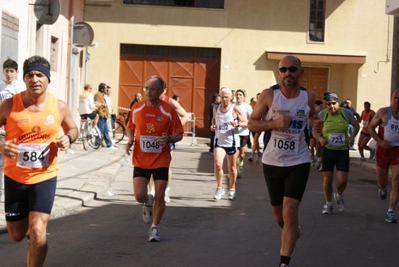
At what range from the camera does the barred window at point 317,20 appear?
3475 centimetres

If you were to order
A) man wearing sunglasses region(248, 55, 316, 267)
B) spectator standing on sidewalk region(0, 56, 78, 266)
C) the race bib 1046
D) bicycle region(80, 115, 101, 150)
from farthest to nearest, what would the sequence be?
1. bicycle region(80, 115, 101, 150)
2. the race bib 1046
3. man wearing sunglasses region(248, 55, 316, 267)
4. spectator standing on sidewalk region(0, 56, 78, 266)

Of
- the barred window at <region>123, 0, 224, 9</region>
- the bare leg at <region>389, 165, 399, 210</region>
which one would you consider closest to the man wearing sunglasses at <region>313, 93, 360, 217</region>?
the bare leg at <region>389, 165, 399, 210</region>

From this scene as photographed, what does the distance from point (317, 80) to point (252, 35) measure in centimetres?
→ 350

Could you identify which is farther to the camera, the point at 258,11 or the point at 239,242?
the point at 258,11

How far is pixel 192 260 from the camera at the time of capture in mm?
8336

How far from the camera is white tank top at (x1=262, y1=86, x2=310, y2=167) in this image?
7.75 metres

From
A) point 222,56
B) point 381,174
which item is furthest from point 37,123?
point 222,56

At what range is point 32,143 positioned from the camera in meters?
6.71

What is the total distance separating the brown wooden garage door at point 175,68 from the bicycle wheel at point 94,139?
10675mm

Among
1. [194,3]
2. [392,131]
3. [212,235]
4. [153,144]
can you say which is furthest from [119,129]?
[153,144]

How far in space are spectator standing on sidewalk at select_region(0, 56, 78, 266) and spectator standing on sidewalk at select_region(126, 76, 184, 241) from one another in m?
2.76

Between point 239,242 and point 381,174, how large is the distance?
357 cm

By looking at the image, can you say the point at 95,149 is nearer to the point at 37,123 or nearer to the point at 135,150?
the point at 135,150

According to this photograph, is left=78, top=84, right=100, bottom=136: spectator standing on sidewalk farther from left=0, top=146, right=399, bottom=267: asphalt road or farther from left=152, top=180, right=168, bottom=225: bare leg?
left=152, top=180, right=168, bottom=225: bare leg
